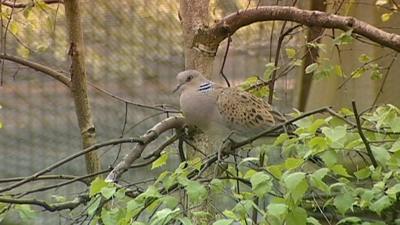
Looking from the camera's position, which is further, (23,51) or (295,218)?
(23,51)

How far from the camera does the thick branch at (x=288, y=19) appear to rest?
50.7 inches

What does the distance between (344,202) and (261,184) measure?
120mm

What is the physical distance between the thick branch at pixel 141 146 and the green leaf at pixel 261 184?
335 mm

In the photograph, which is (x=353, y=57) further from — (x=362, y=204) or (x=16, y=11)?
(x=362, y=204)

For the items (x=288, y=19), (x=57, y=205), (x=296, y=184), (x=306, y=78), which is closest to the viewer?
(x=296, y=184)

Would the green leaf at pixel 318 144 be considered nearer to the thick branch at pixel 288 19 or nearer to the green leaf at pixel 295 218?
the green leaf at pixel 295 218

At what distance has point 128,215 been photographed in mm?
894

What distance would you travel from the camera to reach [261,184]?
0.85 m

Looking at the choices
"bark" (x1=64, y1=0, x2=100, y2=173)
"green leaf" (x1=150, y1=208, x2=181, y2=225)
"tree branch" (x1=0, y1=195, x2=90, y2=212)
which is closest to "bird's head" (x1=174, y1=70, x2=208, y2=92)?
"tree branch" (x1=0, y1=195, x2=90, y2=212)

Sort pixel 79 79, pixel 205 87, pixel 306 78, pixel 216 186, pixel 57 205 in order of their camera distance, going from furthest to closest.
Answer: pixel 306 78 → pixel 79 79 → pixel 205 87 → pixel 57 205 → pixel 216 186

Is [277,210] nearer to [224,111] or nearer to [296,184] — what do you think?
[296,184]

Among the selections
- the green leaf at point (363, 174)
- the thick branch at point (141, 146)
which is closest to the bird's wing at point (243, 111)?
the thick branch at point (141, 146)

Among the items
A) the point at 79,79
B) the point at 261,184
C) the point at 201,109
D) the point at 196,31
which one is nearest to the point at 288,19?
the point at 196,31

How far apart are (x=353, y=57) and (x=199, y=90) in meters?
0.72
